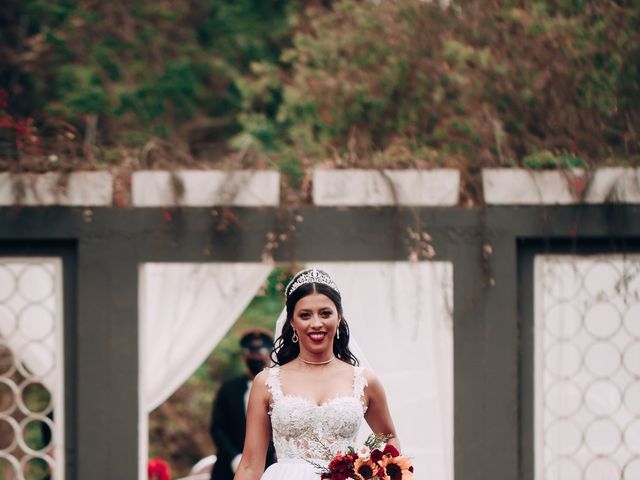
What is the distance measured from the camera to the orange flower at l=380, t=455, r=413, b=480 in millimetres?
3555

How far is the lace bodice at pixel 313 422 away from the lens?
3906 mm

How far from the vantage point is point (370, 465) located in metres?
3.54

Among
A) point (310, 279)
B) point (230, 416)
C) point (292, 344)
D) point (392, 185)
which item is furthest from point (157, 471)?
point (310, 279)

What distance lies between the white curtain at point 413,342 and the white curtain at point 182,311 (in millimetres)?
515

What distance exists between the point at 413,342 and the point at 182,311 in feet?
4.30

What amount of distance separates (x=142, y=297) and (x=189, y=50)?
7162 millimetres

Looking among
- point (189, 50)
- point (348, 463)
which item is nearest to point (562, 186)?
point (348, 463)

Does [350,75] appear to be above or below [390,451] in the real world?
above

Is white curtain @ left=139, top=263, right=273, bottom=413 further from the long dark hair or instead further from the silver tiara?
the silver tiara

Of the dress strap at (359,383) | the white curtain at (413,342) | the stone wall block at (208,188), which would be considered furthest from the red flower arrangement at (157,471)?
the dress strap at (359,383)

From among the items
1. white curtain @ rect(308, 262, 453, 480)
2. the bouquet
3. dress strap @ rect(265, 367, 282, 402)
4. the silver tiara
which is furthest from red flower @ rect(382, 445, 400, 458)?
white curtain @ rect(308, 262, 453, 480)

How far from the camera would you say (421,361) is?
6051 mm

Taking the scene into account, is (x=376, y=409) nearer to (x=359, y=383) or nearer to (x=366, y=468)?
(x=359, y=383)

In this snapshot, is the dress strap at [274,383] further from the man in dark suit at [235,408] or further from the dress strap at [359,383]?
the man in dark suit at [235,408]
